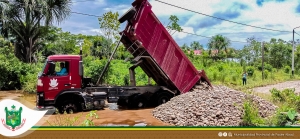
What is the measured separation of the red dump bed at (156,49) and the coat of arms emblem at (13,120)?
5.00 metres

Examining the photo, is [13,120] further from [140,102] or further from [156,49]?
[140,102]

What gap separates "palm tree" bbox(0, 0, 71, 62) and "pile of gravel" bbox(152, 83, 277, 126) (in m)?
13.4

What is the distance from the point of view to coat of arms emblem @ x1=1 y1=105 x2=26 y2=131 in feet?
13.0

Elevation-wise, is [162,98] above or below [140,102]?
above

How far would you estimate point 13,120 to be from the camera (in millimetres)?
4004

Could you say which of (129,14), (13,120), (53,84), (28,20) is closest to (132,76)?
(129,14)

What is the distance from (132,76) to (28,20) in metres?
12.3

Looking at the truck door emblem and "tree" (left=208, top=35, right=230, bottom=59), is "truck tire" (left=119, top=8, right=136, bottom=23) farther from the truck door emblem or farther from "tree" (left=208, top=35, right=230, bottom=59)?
"tree" (left=208, top=35, right=230, bottom=59)

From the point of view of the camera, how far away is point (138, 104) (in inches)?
383

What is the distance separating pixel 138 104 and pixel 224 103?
2.94 m

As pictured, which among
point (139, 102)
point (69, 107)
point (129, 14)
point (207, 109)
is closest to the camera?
point (207, 109)

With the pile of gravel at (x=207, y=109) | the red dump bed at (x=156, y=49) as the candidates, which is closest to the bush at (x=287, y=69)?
the red dump bed at (x=156, y=49)

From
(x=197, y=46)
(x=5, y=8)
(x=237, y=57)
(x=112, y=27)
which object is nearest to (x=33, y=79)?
(x=5, y=8)

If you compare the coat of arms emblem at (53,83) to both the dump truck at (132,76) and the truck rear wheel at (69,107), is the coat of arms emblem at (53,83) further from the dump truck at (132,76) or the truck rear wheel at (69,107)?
the truck rear wheel at (69,107)
